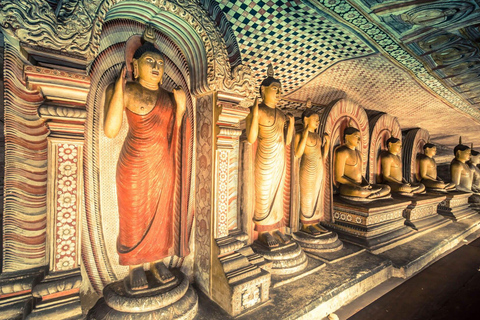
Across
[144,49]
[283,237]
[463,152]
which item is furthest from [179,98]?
[463,152]

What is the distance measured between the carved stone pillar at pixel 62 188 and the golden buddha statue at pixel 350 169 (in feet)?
14.6

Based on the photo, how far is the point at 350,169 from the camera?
194 inches

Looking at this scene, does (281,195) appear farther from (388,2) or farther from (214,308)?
(388,2)

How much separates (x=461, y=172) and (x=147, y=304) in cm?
963

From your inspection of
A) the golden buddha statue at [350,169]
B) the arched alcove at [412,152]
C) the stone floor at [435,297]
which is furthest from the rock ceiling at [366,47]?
the stone floor at [435,297]

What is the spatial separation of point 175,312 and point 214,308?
0.44m

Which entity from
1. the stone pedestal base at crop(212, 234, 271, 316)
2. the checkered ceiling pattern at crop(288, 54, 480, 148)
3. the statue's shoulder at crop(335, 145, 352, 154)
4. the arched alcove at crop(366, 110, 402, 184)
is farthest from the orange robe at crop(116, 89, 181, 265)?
the arched alcove at crop(366, 110, 402, 184)

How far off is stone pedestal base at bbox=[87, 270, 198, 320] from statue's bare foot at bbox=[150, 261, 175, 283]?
65mm

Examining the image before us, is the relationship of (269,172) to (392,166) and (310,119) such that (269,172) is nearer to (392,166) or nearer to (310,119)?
(310,119)

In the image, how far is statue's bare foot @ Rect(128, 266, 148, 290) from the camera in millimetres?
2145

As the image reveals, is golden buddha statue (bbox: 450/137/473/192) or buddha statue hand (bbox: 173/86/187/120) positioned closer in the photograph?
buddha statue hand (bbox: 173/86/187/120)

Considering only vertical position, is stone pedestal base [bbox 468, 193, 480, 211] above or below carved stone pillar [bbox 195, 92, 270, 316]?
below

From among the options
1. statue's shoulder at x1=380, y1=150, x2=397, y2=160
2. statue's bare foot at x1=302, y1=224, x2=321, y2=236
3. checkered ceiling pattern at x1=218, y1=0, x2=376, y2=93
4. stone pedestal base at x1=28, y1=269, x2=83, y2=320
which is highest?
checkered ceiling pattern at x1=218, y1=0, x2=376, y2=93

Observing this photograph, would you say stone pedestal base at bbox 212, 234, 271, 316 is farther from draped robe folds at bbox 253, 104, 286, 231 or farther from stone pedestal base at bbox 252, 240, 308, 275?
draped robe folds at bbox 253, 104, 286, 231
